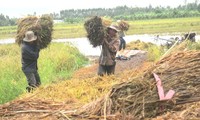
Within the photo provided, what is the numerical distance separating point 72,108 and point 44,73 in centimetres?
648

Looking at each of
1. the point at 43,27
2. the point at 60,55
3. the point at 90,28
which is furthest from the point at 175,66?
the point at 60,55

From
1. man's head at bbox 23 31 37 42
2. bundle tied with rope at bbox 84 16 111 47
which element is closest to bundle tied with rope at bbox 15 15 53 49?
man's head at bbox 23 31 37 42

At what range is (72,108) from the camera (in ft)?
17.0

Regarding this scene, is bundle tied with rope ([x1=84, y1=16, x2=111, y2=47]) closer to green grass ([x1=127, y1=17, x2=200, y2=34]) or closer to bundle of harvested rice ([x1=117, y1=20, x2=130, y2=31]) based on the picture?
bundle of harvested rice ([x1=117, y1=20, x2=130, y2=31])

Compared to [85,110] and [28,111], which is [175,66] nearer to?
[85,110]

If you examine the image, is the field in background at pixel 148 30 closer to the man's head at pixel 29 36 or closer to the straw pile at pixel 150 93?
the man's head at pixel 29 36

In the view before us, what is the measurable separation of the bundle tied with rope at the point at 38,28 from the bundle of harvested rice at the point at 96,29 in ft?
3.19

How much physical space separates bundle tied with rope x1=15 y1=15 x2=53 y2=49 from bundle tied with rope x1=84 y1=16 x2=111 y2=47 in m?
0.97

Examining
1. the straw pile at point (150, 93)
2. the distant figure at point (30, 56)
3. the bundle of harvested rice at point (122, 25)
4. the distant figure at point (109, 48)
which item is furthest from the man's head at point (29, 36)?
the bundle of harvested rice at point (122, 25)

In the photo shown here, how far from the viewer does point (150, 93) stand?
181 inches

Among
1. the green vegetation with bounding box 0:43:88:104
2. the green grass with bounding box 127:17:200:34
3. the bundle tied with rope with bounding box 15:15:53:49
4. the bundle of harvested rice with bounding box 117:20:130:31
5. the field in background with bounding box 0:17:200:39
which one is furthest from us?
the field in background with bounding box 0:17:200:39

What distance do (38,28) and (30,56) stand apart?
72cm

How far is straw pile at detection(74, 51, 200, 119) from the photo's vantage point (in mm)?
4551

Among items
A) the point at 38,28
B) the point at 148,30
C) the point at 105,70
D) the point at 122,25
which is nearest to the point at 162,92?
the point at 105,70
